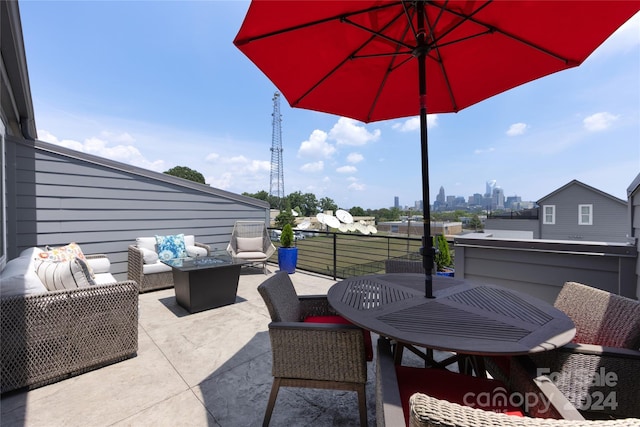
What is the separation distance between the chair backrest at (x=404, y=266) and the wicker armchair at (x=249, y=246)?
2.96 meters

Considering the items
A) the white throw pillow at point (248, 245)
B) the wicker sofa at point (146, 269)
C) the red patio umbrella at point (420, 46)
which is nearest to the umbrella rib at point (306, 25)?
the red patio umbrella at point (420, 46)

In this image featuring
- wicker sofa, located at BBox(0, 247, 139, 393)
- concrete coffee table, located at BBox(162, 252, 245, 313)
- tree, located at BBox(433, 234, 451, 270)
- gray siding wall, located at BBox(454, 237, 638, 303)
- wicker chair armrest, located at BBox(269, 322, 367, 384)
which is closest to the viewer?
wicker chair armrest, located at BBox(269, 322, 367, 384)

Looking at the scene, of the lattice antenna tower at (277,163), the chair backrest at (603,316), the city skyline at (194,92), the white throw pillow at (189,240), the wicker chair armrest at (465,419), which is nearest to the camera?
the wicker chair armrest at (465,419)

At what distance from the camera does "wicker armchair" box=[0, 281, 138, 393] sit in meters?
1.76

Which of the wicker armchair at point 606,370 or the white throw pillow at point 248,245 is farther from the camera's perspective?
the white throw pillow at point 248,245

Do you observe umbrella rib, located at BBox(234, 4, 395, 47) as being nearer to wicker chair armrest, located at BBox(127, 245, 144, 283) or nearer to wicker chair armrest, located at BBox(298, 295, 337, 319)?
wicker chair armrest, located at BBox(298, 295, 337, 319)

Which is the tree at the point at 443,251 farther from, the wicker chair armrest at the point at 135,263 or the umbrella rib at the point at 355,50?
the wicker chair armrest at the point at 135,263

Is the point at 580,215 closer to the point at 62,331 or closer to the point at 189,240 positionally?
the point at 189,240

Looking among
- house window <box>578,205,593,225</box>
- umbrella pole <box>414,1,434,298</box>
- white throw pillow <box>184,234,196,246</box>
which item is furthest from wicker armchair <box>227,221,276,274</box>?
house window <box>578,205,593,225</box>

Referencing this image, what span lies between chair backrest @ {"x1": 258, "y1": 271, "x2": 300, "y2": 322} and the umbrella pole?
82 cm

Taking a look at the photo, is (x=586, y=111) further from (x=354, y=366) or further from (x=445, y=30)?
(x=354, y=366)

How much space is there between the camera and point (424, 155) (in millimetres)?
1536

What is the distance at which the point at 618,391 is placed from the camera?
114 centimetres

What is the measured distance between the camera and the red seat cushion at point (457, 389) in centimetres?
106
